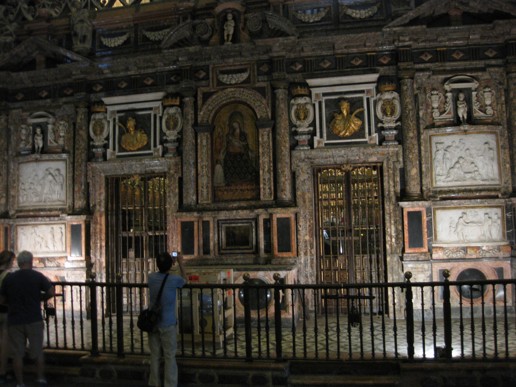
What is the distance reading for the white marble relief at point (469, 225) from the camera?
32.0ft

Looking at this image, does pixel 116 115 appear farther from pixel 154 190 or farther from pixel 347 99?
pixel 347 99

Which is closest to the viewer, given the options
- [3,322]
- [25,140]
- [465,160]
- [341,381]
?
[341,381]

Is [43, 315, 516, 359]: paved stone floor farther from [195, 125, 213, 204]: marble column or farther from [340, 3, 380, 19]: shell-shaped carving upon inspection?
[340, 3, 380, 19]: shell-shaped carving

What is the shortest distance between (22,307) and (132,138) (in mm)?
5818

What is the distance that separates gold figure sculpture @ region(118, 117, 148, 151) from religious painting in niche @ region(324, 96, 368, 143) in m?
4.00

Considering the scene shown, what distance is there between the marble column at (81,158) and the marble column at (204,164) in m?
2.66

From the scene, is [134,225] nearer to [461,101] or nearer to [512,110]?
[461,101]

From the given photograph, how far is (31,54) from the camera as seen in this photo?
1195 centimetres

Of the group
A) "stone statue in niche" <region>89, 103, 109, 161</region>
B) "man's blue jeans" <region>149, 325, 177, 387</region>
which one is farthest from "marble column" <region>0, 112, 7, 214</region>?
"man's blue jeans" <region>149, 325, 177, 387</region>

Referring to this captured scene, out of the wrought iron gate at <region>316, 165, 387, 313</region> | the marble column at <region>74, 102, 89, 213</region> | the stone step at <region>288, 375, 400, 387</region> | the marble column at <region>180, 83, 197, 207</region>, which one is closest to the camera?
the stone step at <region>288, 375, 400, 387</region>

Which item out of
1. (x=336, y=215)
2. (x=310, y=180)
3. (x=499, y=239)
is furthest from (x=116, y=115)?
(x=499, y=239)

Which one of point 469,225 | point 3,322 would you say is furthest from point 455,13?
point 3,322

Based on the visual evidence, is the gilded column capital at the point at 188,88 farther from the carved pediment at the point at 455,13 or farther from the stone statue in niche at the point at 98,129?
the carved pediment at the point at 455,13

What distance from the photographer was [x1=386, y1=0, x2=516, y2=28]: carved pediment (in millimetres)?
9914
